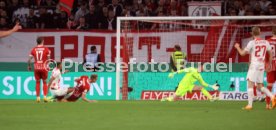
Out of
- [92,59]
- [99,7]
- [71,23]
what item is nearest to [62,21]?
[71,23]

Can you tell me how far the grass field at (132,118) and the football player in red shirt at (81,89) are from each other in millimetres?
3120

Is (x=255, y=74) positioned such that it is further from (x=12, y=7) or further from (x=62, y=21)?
(x=12, y=7)

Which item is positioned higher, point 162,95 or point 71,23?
point 71,23

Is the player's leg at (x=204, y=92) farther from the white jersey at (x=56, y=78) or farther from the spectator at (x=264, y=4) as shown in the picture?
the spectator at (x=264, y=4)

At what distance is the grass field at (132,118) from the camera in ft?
42.8

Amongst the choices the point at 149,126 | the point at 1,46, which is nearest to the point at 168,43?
the point at 1,46

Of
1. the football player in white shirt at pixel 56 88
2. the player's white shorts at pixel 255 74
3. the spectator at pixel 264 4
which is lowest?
the football player in white shirt at pixel 56 88

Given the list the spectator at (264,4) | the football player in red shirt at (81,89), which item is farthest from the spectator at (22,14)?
the spectator at (264,4)

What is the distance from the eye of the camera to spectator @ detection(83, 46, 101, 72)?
24772 millimetres

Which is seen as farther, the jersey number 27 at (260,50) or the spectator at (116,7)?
the spectator at (116,7)

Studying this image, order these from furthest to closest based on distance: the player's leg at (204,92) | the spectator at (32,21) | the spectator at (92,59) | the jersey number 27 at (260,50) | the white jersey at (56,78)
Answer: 1. the spectator at (32,21)
2. the spectator at (92,59)
3. the player's leg at (204,92)
4. the white jersey at (56,78)
5. the jersey number 27 at (260,50)

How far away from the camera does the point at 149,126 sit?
1309 centimetres

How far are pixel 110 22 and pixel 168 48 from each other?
2281mm

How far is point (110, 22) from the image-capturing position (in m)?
25.9
